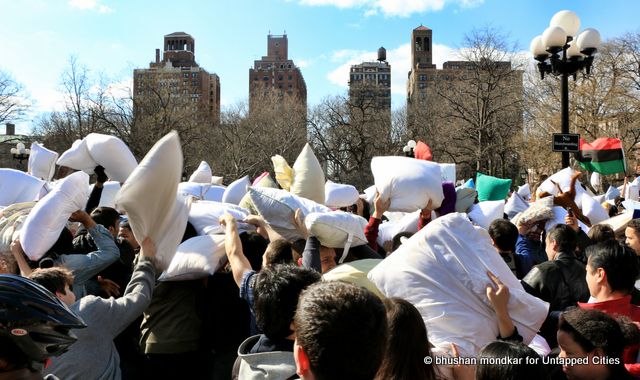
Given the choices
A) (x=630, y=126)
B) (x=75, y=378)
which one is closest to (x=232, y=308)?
(x=75, y=378)

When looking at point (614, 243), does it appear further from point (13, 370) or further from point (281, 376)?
point (13, 370)

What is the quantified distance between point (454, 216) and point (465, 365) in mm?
754

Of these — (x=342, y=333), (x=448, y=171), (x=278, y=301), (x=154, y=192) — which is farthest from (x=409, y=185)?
(x=448, y=171)

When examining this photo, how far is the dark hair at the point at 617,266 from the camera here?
10.2 ft

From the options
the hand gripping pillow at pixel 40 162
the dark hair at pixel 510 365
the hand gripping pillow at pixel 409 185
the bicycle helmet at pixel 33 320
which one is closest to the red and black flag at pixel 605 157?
the hand gripping pillow at pixel 409 185

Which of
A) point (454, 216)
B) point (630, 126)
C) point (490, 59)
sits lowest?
point (454, 216)

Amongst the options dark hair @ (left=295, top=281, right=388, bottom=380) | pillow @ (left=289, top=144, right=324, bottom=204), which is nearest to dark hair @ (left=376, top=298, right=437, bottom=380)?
dark hair @ (left=295, top=281, right=388, bottom=380)

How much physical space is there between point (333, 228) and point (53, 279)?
169 centimetres

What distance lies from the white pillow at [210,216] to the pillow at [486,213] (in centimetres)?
297

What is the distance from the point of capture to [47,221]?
378 cm

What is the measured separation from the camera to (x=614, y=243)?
320 centimetres

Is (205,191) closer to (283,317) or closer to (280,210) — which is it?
(280,210)

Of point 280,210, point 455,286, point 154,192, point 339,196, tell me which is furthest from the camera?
point 339,196

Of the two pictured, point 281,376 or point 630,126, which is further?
point 630,126
